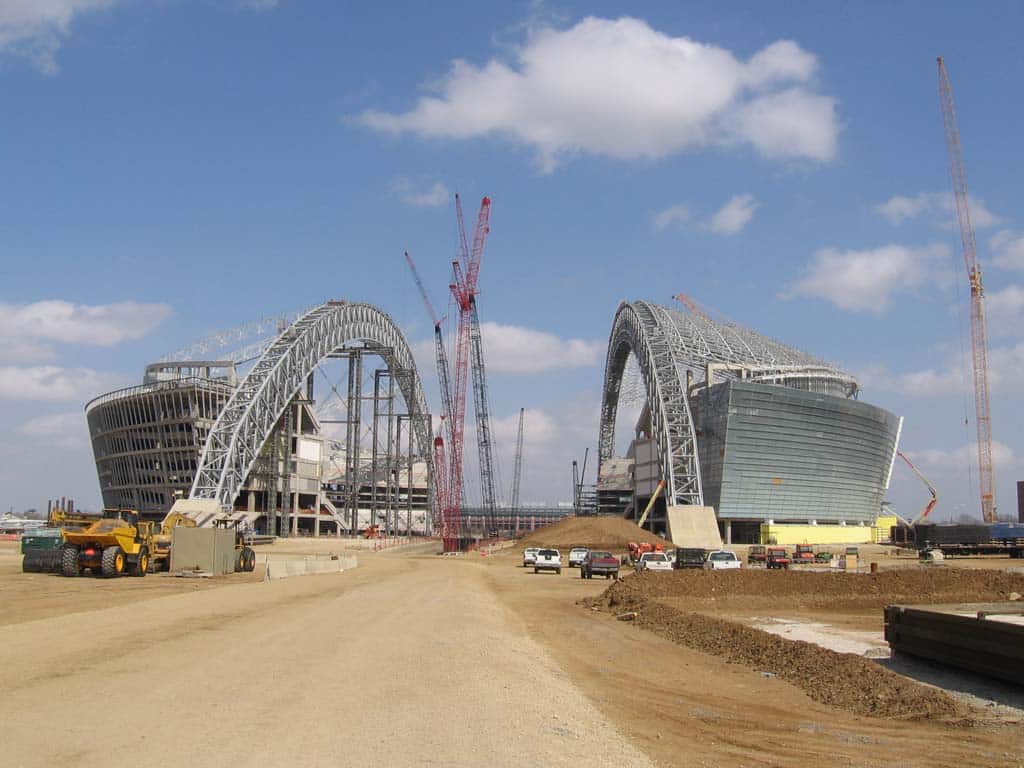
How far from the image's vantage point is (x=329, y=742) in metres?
10.3

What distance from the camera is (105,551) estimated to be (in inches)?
1660

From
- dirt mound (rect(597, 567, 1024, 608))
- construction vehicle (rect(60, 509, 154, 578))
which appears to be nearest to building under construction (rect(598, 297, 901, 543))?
dirt mound (rect(597, 567, 1024, 608))

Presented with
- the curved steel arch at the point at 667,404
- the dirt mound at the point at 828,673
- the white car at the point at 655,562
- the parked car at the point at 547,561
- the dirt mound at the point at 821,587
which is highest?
the curved steel arch at the point at 667,404

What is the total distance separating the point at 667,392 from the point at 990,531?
45.9 m

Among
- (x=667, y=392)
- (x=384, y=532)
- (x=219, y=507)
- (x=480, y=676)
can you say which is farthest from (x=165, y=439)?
(x=480, y=676)

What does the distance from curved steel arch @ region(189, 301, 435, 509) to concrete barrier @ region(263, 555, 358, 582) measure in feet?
129

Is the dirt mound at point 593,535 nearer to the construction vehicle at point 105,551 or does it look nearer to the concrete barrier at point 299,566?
the concrete barrier at point 299,566

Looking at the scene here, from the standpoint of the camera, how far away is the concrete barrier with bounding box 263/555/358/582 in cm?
4594

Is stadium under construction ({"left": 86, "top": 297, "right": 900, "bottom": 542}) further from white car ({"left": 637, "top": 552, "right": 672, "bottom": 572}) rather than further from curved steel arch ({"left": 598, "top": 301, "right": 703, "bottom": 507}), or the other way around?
white car ({"left": 637, "top": 552, "right": 672, "bottom": 572})

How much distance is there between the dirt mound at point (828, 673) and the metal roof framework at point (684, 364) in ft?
318

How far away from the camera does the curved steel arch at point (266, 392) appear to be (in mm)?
96438

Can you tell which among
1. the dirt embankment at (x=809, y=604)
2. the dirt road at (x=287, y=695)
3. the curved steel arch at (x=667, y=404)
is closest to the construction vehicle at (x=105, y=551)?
the dirt road at (x=287, y=695)

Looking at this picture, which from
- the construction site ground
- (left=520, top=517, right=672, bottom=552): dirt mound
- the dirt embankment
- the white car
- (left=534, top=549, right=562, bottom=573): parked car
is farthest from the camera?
(left=520, top=517, right=672, bottom=552): dirt mound

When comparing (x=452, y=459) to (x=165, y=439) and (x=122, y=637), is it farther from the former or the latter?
(x=122, y=637)
